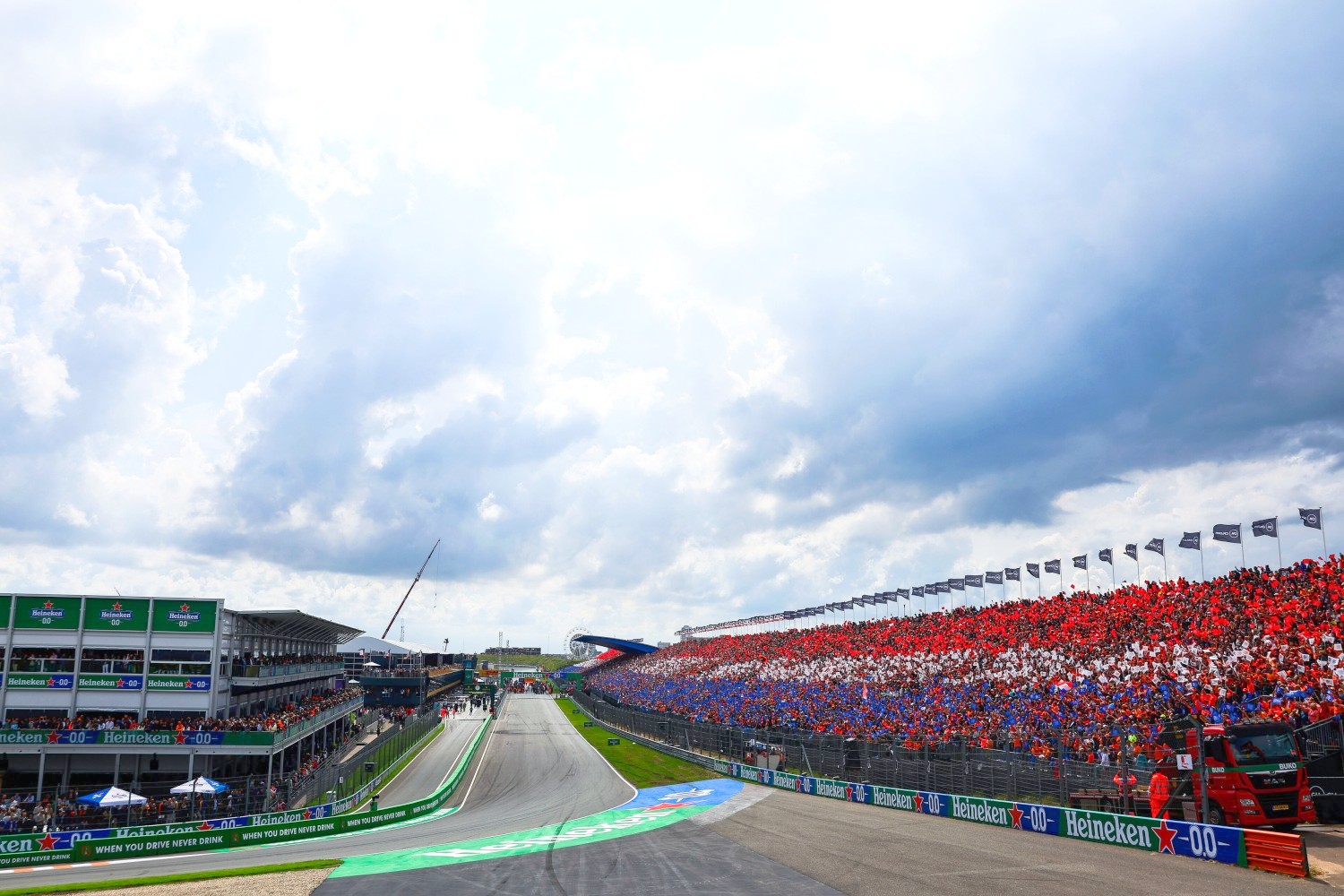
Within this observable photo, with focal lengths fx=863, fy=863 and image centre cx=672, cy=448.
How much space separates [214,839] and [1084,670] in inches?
1389

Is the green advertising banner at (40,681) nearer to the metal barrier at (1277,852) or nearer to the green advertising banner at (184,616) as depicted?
the green advertising banner at (184,616)

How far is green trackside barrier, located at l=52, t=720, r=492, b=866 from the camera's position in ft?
94.9

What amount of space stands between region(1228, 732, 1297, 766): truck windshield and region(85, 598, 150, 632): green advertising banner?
52553mm

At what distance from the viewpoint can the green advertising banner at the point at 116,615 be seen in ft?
161

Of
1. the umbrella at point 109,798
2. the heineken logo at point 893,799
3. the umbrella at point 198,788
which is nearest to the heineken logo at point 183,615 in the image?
the umbrella at point 198,788

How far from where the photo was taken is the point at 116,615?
49.2 metres

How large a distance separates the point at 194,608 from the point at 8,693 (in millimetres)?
9994

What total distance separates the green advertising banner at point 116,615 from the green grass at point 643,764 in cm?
2937

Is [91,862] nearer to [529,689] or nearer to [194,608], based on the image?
[194,608]

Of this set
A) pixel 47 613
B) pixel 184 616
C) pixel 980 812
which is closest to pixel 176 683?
pixel 184 616

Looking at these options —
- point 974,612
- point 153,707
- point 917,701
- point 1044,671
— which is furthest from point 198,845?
point 974,612

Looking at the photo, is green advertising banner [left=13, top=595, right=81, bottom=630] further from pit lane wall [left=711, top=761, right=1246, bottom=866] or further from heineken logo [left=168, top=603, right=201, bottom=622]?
pit lane wall [left=711, top=761, right=1246, bottom=866]

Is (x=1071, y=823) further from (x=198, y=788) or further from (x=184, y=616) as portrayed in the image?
(x=184, y=616)

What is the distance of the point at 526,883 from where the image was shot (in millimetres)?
21344
